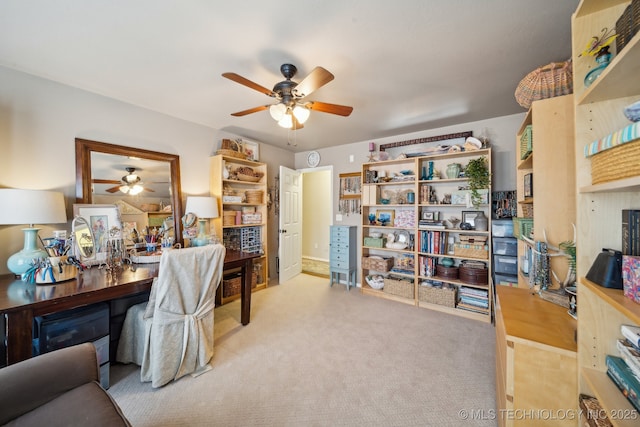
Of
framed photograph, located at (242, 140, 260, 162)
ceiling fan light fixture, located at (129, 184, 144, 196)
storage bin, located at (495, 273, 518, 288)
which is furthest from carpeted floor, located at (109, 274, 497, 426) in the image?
framed photograph, located at (242, 140, 260, 162)

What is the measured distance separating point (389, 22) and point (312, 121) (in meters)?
1.69

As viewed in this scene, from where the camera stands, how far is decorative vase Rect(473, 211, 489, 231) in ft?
9.17

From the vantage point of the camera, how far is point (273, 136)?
3.63m

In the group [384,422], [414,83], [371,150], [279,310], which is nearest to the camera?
[384,422]

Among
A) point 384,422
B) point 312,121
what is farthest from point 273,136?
point 384,422

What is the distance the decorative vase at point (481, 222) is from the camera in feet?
9.17

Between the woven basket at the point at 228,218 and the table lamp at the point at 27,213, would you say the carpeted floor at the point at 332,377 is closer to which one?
the table lamp at the point at 27,213

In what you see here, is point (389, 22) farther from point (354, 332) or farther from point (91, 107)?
point (91, 107)

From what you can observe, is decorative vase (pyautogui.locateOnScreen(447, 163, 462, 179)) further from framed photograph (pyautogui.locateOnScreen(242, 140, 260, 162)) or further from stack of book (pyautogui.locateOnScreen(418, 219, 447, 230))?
framed photograph (pyautogui.locateOnScreen(242, 140, 260, 162))

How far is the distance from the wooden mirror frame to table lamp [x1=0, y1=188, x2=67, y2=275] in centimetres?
40

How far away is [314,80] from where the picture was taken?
1.60 metres

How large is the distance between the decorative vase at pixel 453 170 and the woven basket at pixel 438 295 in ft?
4.79

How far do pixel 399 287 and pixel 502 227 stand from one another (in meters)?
1.45

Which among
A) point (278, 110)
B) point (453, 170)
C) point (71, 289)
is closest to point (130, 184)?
point (71, 289)
